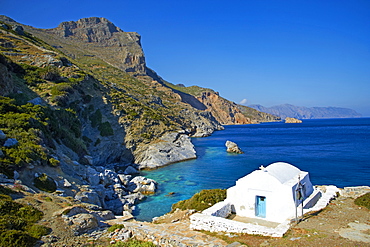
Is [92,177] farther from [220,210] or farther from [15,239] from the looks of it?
[15,239]

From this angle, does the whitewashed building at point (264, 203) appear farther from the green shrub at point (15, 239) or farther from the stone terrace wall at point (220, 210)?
the green shrub at point (15, 239)

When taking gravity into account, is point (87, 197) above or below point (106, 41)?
below

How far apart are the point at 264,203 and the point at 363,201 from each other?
229 inches

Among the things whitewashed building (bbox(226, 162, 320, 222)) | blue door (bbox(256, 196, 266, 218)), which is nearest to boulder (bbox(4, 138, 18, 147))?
whitewashed building (bbox(226, 162, 320, 222))

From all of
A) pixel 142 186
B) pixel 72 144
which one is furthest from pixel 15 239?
pixel 72 144

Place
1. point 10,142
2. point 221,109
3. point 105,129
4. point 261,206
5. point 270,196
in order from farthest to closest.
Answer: point 221,109 → point 105,129 → point 10,142 → point 261,206 → point 270,196

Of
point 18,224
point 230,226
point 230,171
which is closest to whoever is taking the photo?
point 18,224

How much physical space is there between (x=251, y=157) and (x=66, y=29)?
397 ft

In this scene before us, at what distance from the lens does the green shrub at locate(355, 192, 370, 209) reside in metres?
13.3

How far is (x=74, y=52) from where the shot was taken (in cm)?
9838

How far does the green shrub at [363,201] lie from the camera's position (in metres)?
13.3

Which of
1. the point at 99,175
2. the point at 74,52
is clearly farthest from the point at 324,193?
the point at 74,52

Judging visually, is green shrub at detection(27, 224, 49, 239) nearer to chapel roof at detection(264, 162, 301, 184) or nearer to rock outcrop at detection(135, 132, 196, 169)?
chapel roof at detection(264, 162, 301, 184)

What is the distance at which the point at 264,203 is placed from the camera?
12.7m
